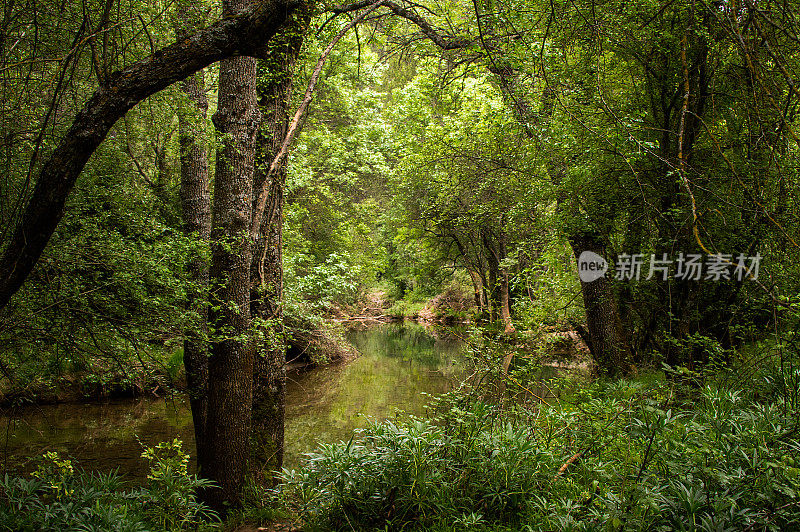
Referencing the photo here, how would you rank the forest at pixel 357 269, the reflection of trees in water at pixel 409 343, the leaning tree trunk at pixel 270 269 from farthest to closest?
the reflection of trees in water at pixel 409 343
the leaning tree trunk at pixel 270 269
the forest at pixel 357 269

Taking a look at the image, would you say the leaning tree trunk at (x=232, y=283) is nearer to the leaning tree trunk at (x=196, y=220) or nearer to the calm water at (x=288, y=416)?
the leaning tree trunk at (x=196, y=220)

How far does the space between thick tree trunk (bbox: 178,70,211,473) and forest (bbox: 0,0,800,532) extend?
0.05m

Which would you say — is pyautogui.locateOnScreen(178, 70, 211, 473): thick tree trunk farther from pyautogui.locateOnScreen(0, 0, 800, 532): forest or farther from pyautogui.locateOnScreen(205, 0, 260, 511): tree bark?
pyautogui.locateOnScreen(205, 0, 260, 511): tree bark

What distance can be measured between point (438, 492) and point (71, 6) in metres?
5.36

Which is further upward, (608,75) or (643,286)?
(608,75)

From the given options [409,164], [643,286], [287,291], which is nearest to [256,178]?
[287,291]

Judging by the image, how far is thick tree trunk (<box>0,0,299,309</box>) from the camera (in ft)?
7.88

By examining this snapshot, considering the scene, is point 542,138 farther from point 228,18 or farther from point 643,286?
point 228,18

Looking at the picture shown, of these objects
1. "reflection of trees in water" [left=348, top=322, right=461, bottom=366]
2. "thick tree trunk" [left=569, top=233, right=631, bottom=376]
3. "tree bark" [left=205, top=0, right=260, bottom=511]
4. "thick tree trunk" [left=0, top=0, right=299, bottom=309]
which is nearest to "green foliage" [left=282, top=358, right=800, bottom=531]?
"tree bark" [left=205, top=0, right=260, bottom=511]

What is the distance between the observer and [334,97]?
13.9 m

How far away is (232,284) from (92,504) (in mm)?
2345

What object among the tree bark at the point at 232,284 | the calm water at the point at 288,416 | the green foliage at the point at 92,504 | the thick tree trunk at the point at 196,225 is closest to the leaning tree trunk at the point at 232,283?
the tree bark at the point at 232,284

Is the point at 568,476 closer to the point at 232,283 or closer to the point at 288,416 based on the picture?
the point at 232,283

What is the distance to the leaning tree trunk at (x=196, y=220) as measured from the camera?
15.2ft
